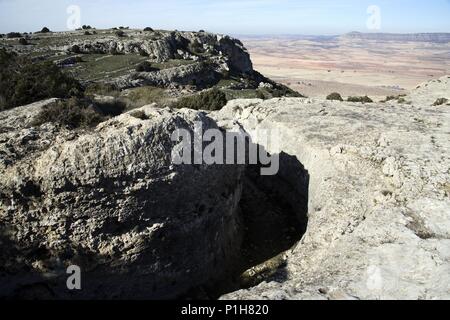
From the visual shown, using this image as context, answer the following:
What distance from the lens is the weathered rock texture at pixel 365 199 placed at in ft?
27.7

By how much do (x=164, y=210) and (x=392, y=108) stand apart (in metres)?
14.4

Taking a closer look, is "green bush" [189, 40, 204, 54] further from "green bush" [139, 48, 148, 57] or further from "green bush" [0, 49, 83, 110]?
"green bush" [0, 49, 83, 110]

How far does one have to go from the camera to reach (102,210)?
998cm

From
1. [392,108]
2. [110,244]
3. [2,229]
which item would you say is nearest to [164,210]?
[110,244]

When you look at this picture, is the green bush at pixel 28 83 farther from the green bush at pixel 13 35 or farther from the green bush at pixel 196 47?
the green bush at pixel 13 35

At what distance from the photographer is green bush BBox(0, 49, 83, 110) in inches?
633

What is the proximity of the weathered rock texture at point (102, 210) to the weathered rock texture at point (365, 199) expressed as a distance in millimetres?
2818

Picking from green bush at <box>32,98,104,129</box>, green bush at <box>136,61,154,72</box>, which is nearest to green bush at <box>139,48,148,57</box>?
green bush at <box>136,61,154,72</box>

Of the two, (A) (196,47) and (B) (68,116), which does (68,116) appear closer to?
(B) (68,116)

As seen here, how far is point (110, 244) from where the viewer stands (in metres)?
10.1

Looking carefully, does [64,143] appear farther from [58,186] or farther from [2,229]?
[2,229]

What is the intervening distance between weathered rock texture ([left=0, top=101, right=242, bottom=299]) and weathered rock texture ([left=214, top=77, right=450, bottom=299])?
2.82 meters

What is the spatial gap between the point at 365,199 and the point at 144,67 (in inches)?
1526

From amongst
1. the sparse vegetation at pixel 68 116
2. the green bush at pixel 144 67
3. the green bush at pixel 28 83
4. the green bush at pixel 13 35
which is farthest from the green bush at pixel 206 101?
the green bush at pixel 13 35
